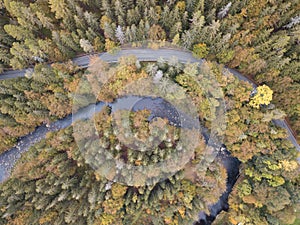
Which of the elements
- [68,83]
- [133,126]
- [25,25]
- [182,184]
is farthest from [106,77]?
[182,184]

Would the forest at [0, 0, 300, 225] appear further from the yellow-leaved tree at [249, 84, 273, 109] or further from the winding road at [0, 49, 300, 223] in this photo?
the winding road at [0, 49, 300, 223]

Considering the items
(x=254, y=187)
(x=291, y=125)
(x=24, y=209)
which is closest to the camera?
(x=24, y=209)

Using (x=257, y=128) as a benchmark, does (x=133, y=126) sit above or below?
below

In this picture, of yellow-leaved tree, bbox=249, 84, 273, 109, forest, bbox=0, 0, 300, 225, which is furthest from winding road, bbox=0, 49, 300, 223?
yellow-leaved tree, bbox=249, 84, 273, 109

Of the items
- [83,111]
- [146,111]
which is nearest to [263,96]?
[146,111]

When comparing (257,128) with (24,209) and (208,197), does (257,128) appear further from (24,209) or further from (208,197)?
(24,209)

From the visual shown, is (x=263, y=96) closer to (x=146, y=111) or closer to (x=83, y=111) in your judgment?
(x=146, y=111)

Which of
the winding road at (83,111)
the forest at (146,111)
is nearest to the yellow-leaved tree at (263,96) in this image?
the forest at (146,111)

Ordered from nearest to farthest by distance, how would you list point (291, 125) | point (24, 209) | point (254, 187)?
point (24, 209)
point (254, 187)
point (291, 125)
